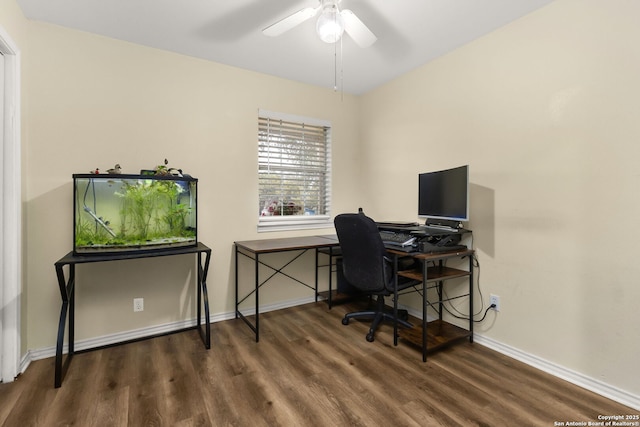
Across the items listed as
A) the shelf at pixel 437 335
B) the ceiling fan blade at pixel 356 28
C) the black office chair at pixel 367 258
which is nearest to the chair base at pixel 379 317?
the black office chair at pixel 367 258

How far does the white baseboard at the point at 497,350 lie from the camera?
1750mm

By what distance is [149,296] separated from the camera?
2572mm

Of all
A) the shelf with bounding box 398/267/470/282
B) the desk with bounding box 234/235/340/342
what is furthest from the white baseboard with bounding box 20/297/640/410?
the shelf with bounding box 398/267/470/282

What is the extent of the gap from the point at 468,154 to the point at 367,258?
1.23 meters

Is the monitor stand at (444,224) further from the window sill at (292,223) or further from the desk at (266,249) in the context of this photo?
the window sill at (292,223)

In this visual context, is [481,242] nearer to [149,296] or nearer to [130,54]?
[149,296]

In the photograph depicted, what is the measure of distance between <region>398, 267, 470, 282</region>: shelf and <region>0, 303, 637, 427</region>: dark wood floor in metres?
0.57

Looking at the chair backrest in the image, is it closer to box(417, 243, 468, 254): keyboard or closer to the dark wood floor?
box(417, 243, 468, 254): keyboard

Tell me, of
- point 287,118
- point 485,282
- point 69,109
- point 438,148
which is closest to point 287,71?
point 287,118

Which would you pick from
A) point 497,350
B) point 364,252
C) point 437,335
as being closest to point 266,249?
point 364,252

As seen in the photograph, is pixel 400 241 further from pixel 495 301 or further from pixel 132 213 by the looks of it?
pixel 132 213

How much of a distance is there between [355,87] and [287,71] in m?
0.86

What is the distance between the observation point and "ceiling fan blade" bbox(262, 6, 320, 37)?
1716mm

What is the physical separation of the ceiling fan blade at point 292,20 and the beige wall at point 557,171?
1525 millimetres
